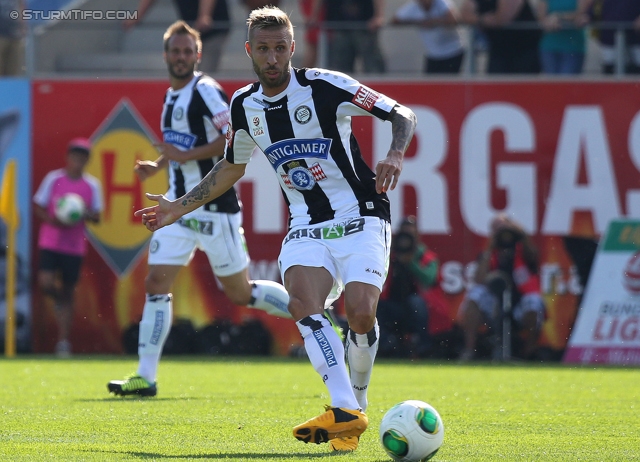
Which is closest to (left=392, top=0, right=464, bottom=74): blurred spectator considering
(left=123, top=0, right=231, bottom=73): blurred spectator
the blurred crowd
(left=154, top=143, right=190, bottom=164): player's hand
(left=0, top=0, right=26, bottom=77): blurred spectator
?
the blurred crowd

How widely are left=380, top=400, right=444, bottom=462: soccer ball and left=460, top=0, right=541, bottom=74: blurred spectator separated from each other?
9192 millimetres

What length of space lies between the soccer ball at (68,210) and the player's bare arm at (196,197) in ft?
24.4

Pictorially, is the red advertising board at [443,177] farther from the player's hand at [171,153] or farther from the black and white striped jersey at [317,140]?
the black and white striped jersey at [317,140]

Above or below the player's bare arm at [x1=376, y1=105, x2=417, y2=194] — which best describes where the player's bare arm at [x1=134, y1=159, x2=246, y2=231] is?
below

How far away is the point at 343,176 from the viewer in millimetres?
6012

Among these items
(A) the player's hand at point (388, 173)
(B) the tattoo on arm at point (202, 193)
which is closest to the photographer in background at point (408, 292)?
(B) the tattoo on arm at point (202, 193)

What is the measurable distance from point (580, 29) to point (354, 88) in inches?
323

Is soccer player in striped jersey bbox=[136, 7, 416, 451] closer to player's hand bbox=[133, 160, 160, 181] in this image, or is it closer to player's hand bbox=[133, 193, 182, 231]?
player's hand bbox=[133, 193, 182, 231]

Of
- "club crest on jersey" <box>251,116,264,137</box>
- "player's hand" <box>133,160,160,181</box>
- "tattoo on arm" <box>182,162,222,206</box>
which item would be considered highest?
"club crest on jersey" <box>251,116,264,137</box>

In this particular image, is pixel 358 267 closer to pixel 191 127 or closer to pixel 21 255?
pixel 191 127

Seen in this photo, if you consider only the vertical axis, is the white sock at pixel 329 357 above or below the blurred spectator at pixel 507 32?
below

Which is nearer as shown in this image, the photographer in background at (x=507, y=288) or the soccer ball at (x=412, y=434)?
the soccer ball at (x=412, y=434)

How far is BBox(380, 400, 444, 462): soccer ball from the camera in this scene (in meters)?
4.93

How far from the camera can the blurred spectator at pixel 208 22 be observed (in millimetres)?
→ 13758
